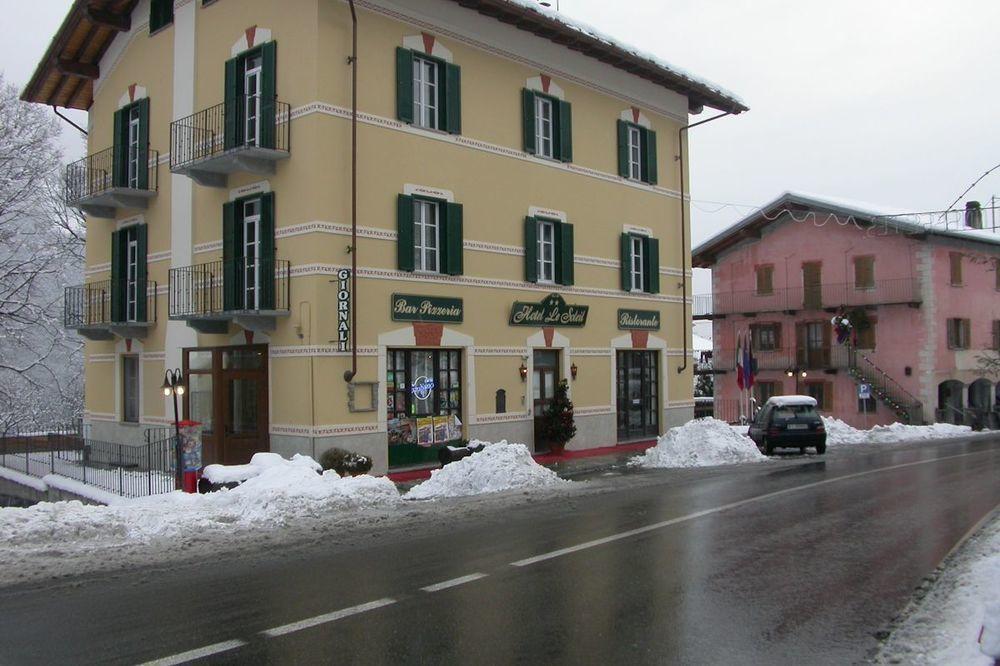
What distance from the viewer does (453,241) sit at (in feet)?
64.7

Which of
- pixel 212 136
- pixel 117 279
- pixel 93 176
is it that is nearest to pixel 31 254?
pixel 93 176

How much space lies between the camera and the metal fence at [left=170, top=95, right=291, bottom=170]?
17.8 metres

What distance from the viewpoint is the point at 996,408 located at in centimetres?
4109

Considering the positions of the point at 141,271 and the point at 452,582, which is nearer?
the point at 452,582

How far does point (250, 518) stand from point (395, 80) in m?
10.5

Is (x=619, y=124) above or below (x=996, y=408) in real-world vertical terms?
above

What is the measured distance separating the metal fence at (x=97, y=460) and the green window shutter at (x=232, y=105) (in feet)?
21.0

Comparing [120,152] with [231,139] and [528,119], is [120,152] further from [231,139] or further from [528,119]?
[528,119]

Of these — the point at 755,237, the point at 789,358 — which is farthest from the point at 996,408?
the point at 755,237

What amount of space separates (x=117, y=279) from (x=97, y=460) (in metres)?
4.57

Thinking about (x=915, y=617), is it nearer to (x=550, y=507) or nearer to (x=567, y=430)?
(x=550, y=507)

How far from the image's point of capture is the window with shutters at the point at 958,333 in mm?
40219

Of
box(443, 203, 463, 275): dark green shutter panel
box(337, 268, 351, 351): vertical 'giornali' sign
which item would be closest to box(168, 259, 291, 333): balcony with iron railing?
box(337, 268, 351, 351): vertical 'giornali' sign

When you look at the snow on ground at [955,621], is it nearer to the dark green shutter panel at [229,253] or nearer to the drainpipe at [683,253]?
the dark green shutter panel at [229,253]
